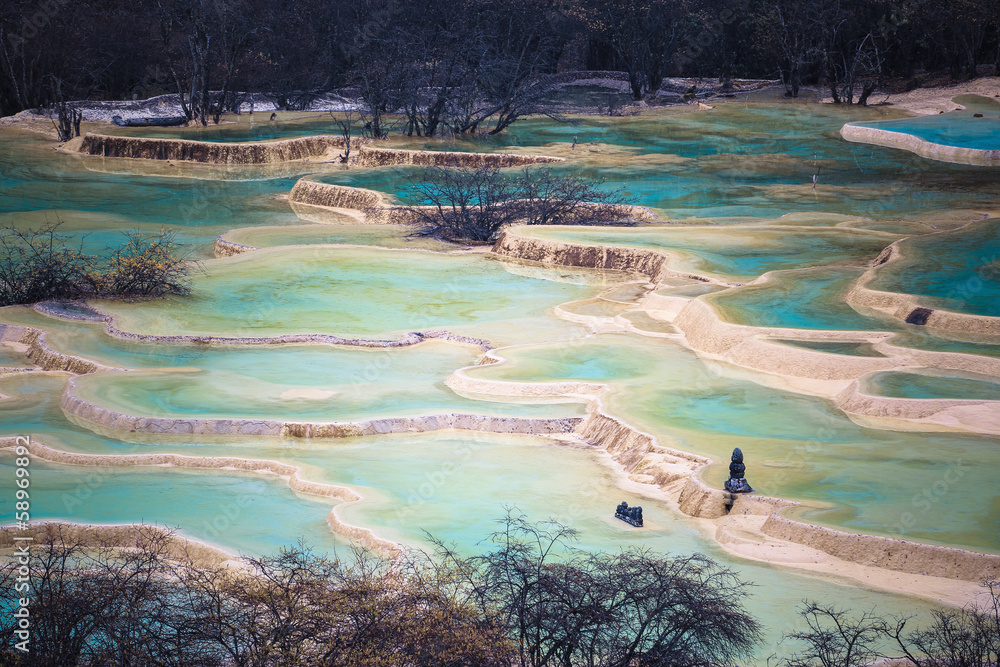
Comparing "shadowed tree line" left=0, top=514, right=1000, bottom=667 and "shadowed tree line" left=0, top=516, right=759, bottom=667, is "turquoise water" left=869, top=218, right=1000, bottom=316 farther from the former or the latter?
"shadowed tree line" left=0, top=516, right=759, bottom=667

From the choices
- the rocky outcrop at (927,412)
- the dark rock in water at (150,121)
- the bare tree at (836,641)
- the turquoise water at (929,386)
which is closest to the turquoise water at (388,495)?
the bare tree at (836,641)

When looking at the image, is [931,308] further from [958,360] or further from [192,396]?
[192,396]

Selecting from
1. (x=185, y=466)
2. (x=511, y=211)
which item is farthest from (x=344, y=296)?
(x=185, y=466)

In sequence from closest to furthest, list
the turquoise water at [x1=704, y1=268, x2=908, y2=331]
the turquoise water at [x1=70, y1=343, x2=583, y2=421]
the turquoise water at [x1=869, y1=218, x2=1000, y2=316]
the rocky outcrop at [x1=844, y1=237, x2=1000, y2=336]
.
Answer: the turquoise water at [x1=70, y1=343, x2=583, y2=421], the rocky outcrop at [x1=844, y1=237, x2=1000, y2=336], the turquoise water at [x1=704, y1=268, x2=908, y2=331], the turquoise water at [x1=869, y1=218, x2=1000, y2=316]

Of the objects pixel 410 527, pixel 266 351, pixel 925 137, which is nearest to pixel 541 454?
pixel 410 527

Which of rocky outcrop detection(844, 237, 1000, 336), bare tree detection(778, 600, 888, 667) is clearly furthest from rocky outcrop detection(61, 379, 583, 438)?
rocky outcrop detection(844, 237, 1000, 336)

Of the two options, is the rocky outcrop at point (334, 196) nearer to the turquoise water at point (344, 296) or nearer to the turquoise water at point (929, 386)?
the turquoise water at point (344, 296)
